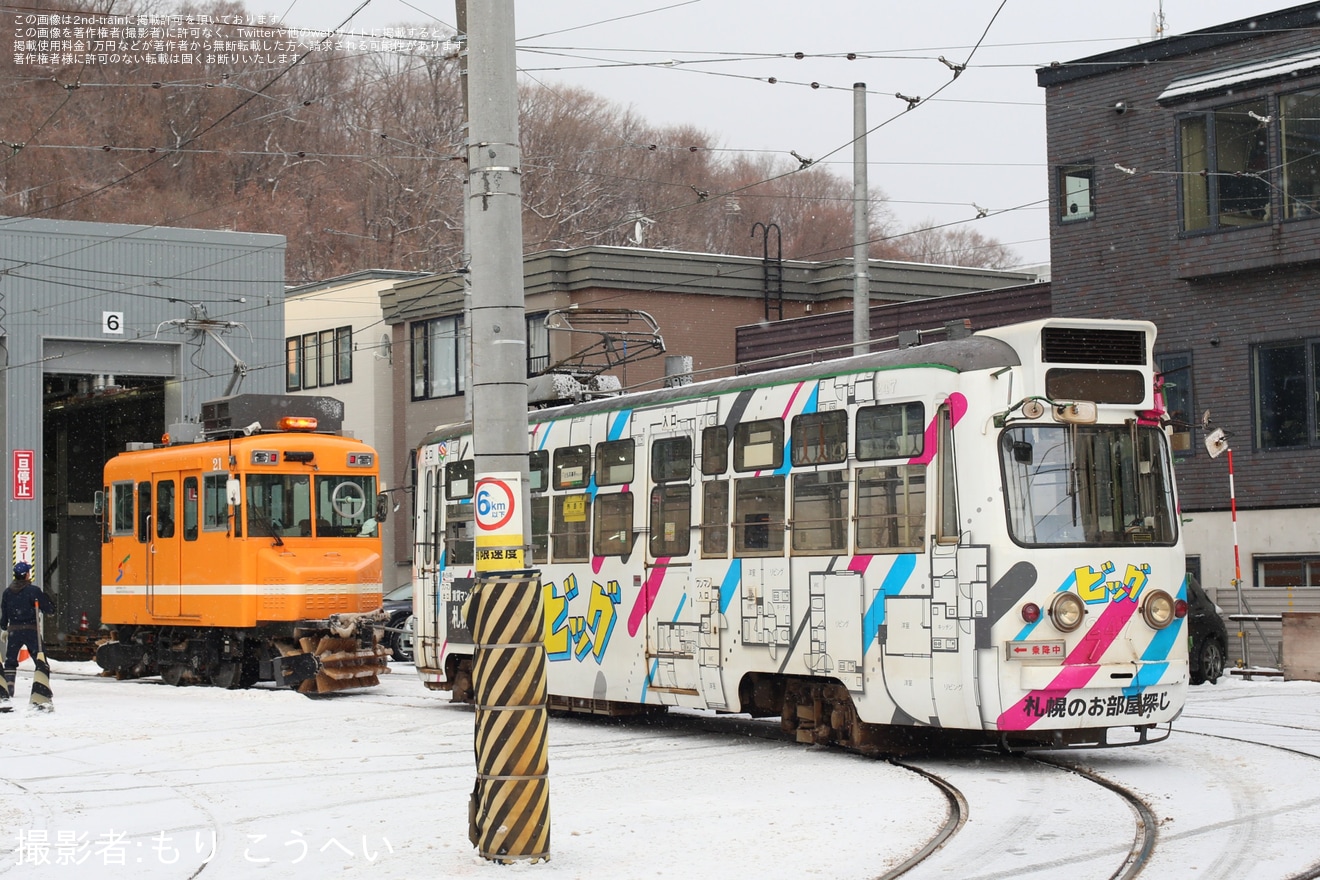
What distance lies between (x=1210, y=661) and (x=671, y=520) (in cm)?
1005

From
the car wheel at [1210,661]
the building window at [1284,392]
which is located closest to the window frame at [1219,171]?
the building window at [1284,392]

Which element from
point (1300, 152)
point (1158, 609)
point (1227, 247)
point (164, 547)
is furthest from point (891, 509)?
point (1300, 152)

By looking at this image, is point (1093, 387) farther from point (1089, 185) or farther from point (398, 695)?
point (1089, 185)

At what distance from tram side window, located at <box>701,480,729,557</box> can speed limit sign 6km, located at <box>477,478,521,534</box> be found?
5305 mm

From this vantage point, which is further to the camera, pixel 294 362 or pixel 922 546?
pixel 294 362

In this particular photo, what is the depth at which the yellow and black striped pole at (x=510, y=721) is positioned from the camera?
9.52 m

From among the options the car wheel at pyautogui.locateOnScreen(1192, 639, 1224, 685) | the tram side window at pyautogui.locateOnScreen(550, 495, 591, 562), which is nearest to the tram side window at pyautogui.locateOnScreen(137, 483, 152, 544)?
the tram side window at pyautogui.locateOnScreen(550, 495, 591, 562)

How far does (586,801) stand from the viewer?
1180cm

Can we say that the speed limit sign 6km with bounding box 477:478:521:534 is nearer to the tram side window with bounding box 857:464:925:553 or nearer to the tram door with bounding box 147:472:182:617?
the tram side window with bounding box 857:464:925:553

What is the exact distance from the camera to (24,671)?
2856 centimetres

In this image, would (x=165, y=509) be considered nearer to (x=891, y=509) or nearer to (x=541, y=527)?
(x=541, y=527)

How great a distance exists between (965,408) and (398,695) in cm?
1136

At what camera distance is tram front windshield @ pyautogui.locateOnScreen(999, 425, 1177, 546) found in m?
12.7

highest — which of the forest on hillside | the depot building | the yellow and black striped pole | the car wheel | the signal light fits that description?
the forest on hillside
